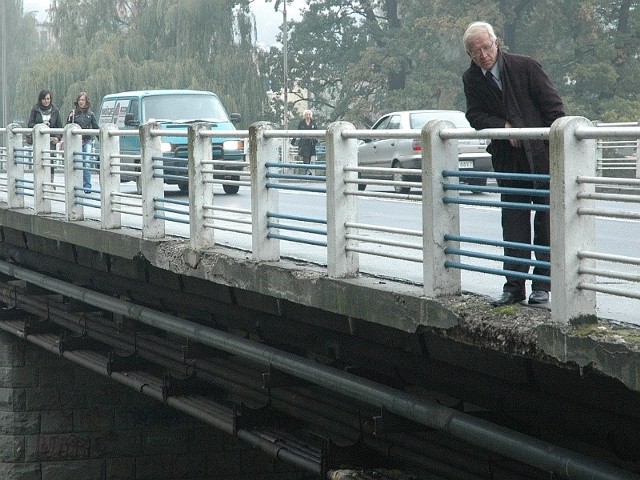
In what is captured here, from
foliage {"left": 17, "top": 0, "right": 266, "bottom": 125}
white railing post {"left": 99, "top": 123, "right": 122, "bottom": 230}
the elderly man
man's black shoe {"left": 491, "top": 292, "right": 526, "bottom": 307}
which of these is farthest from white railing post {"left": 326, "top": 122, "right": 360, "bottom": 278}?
foliage {"left": 17, "top": 0, "right": 266, "bottom": 125}

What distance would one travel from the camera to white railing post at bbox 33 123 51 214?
13.8m

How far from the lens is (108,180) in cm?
1215

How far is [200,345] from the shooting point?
1211cm

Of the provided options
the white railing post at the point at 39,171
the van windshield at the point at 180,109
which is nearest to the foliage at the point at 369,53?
the van windshield at the point at 180,109

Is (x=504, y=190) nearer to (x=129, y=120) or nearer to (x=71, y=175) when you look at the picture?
(x=71, y=175)

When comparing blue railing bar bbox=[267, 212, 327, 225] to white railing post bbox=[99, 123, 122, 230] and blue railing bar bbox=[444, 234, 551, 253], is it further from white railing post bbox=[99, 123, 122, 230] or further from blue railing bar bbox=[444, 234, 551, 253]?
white railing post bbox=[99, 123, 122, 230]

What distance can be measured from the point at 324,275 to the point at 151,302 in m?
4.81

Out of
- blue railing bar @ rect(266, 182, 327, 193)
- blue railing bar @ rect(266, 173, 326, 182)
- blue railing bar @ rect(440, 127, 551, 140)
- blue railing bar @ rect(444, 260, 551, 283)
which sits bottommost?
blue railing bar @ rect(444, 260, 551, 283)

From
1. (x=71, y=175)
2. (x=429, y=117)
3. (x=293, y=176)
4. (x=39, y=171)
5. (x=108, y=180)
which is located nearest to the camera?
(x=293, y=176)

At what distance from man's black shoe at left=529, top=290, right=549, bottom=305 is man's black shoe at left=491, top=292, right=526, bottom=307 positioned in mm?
89

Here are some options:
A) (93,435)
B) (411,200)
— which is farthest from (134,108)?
(411,200)

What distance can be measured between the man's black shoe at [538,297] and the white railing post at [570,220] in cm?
61

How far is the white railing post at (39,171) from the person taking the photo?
45.4 feet

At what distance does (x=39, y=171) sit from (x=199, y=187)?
4.48 metres
